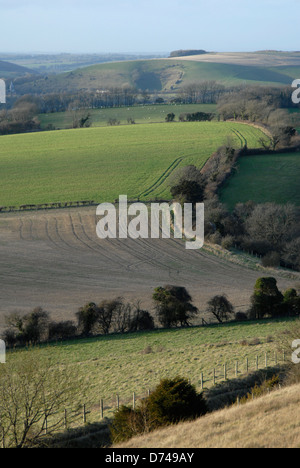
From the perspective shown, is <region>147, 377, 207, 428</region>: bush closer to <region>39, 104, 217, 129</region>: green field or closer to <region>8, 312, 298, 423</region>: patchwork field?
<region>8, 312, 298, 423</region>: patchwork field

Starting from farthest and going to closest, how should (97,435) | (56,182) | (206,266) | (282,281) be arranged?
1. (56,182)
2. (206,266)
3. (282,281)
4. (97,435)

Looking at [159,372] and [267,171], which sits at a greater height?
[267,171]

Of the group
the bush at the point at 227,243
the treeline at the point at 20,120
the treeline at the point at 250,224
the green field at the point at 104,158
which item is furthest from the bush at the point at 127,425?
the treeline at the point at 20,120

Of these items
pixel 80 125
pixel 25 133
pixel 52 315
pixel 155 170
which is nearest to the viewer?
pixel 52 315

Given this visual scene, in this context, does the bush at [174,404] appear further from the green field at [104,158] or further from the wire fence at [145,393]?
the green field at [104,158]

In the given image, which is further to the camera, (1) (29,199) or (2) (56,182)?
(2) (56,182)

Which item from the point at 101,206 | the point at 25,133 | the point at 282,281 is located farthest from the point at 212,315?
the point at 25,133

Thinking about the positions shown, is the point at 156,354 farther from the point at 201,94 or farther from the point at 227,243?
the point at 201,94
